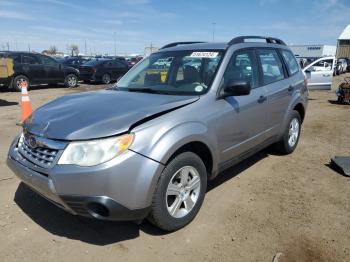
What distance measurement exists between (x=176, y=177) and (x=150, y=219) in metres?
0.46

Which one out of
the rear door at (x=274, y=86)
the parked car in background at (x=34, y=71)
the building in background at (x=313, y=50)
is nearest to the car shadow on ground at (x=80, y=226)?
the rear door at (x=274, y=86)

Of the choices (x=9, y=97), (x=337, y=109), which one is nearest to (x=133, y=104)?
(x=337, y=109)

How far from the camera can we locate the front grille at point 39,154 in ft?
9.59

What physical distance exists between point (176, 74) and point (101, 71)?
15.9 m

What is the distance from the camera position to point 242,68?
4312mm

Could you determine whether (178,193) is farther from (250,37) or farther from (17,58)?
(17,58)

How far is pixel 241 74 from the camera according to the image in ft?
14.0

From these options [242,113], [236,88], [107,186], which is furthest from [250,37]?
[107,186]

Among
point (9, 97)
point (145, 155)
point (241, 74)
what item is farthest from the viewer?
point (9, 97)

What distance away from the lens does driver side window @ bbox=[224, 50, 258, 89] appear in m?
4.00

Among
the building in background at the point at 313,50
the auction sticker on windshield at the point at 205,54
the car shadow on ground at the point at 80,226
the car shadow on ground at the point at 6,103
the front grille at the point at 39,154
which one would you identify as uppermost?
the building in background at the point at 313,50

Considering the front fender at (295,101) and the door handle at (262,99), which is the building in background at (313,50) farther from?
the door handle at (262,99)

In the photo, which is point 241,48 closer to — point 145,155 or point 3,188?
point 145,155

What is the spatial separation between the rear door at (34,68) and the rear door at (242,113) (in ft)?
43.8
